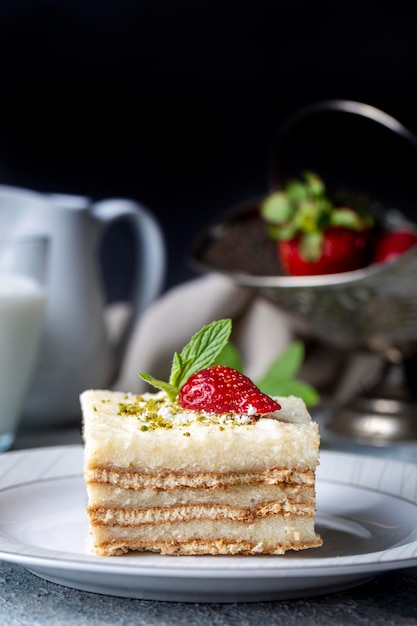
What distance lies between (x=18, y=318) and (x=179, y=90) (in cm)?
145

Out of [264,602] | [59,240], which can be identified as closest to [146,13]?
[59,240]

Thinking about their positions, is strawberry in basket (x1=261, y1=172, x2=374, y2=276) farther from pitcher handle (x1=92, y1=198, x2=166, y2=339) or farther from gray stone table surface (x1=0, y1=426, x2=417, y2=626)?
gray stone table surface (x1=0, y1=426, x2=417, y2=626)

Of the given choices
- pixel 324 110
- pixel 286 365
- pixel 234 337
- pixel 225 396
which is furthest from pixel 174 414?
pixel 324 110

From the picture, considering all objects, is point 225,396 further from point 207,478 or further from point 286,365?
point 286,365

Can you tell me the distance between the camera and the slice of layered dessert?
131 centimetres

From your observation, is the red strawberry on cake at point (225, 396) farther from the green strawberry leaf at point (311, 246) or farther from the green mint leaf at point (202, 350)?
the green strawberry leaf at point (311, 246)

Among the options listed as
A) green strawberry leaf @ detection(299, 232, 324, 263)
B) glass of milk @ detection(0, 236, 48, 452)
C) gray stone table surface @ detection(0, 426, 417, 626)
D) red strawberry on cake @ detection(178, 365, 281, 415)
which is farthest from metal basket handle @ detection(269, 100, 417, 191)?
gray stone table surface @ detection(0, 426, 417, 626)

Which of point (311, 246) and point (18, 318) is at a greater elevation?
point (311, 246)

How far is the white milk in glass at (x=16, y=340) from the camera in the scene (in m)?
2.05

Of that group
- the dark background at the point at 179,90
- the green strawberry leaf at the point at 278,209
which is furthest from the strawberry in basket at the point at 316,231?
the dark background at the point at 179,90

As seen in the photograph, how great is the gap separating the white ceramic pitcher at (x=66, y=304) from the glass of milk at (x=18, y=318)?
0.40 ft

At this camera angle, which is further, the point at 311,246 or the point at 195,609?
the point at 311,246

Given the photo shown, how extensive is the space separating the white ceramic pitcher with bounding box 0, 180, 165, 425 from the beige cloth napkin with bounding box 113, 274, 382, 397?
0.16 m

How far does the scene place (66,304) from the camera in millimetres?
2281
